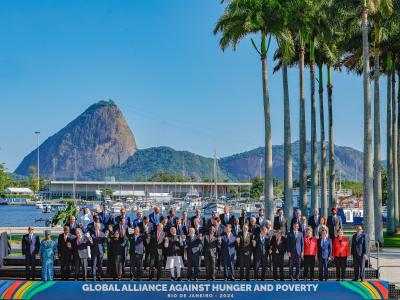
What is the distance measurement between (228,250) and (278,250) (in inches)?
Result: 63.8

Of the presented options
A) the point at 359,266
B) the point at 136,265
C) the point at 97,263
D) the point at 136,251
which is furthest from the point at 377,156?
the point at 97,263

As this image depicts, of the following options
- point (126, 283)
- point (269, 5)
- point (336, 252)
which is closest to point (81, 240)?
point (126, 283)

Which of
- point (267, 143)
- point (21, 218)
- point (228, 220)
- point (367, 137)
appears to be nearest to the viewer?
point (228, 220)

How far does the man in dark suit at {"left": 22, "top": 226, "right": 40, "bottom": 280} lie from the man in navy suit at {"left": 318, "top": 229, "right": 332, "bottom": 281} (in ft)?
30.3

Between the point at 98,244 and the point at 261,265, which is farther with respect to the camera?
the point at 261,265

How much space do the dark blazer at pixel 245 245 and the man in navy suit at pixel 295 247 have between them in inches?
49.8

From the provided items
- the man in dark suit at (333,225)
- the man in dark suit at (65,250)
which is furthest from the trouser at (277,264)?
the man in dark suit at (65,250)

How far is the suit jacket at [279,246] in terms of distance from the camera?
23.3 metres

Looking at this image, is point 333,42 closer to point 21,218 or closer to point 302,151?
point 302,151

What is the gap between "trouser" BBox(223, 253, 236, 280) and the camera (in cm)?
Result: 2347

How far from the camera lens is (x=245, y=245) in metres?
23.4

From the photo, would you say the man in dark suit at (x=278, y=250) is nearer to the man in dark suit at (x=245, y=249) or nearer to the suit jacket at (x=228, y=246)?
the man in dark suit at (x=245, y=249)

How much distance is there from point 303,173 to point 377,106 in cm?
1029

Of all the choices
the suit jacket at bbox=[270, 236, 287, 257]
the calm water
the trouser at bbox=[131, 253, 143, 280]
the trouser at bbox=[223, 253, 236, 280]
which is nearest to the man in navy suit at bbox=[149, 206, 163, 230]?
the trouser at bbox=[131, 253, 143, 280]
